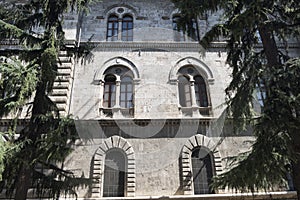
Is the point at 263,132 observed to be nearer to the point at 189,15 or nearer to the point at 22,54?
the point at 189,15

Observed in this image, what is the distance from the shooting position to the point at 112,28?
45.9ft

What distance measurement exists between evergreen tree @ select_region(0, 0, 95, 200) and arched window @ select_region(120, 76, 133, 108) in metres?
4.35

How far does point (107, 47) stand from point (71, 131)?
693 centimetres

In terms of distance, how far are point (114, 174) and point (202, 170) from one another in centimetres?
344

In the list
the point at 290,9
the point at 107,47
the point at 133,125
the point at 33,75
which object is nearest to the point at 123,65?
the point at 107,47

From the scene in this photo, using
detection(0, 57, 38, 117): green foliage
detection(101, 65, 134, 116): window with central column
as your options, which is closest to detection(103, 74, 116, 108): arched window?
detection(101, 65, 134, 116): window with central column

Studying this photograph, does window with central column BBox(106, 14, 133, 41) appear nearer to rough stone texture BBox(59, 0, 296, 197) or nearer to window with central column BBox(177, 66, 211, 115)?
rough stone texture BBox(59, 0, 296, 197)

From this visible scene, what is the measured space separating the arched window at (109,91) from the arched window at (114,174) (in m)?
2.32

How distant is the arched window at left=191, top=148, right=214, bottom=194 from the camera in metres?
9.87

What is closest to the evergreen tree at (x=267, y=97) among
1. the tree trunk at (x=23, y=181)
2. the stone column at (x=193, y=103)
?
the stone column at (x=193, y=103)

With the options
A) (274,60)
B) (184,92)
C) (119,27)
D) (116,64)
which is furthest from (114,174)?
(119,27)

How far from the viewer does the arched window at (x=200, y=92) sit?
1193 cm

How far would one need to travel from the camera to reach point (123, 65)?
1255 centimetres

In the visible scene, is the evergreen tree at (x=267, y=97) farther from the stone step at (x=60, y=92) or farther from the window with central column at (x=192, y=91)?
the stone step at (x=60, y=92)
